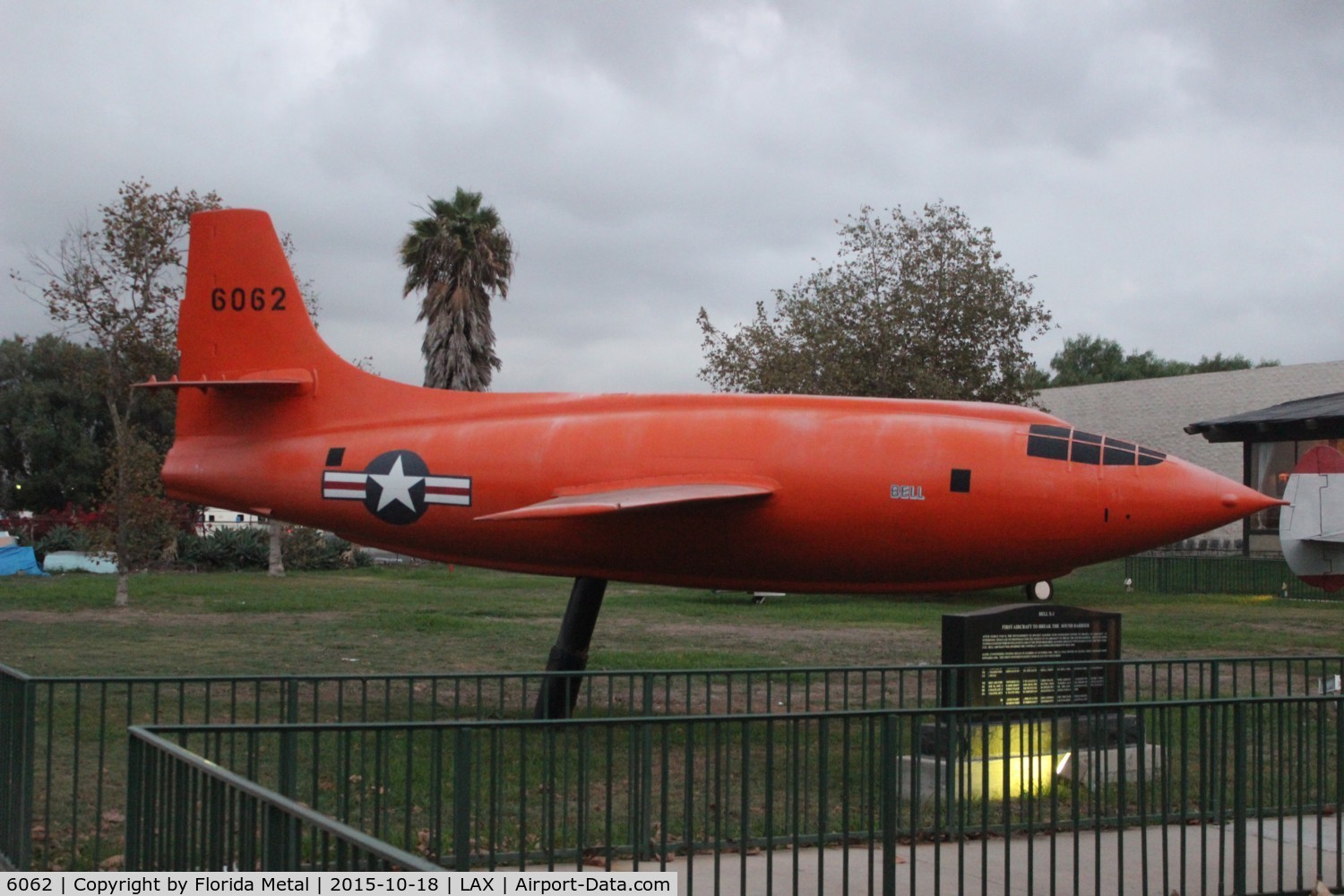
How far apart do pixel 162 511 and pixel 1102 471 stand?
72.3 ft

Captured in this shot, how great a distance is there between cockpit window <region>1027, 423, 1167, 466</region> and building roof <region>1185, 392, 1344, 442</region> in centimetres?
2707

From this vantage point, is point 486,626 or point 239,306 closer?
point 239,306

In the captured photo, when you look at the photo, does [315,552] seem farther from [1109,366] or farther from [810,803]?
[1109,366]

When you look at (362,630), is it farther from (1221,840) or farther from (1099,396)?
(1099,396)

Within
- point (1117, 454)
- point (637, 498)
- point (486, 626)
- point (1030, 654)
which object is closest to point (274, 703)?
point (637, 498)

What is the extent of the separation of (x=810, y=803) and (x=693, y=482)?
3.49 m

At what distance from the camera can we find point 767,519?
12227mm

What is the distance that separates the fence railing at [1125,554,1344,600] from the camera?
34.3 metres

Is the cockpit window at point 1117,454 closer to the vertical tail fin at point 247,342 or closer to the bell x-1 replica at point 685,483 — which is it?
the bell x-1 replica at point 685,483

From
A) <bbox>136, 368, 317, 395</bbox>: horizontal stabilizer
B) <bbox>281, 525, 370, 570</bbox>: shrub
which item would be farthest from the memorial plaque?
<bbox>281, 525, 370, 570</bbox>: shrub

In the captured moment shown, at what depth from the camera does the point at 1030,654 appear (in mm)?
10922

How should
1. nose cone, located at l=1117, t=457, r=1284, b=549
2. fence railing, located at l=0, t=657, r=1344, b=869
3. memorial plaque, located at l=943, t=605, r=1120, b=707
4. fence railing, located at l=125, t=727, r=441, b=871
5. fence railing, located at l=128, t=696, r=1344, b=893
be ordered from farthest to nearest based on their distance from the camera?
1. nose cone, located at l=1117, t=457, r=1284, b=549
2. memorial plaque, located at l=943, t=605, r=1120, b=707
3. fence railing, located at l=0, t=657, r=1344, b=869
4. fence railing, located at l=128, t=696, r=1344, b=893
5. fence railing, located at l=125, t=727, r=441, b=871

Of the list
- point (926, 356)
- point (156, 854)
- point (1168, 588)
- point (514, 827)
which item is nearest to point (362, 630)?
point (514, 827)

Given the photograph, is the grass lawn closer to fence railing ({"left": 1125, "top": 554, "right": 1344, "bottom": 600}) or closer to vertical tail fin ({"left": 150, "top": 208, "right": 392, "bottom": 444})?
fence railing ({"left": 1125, "top": 554, "right": 1344, "bottom": 600})
